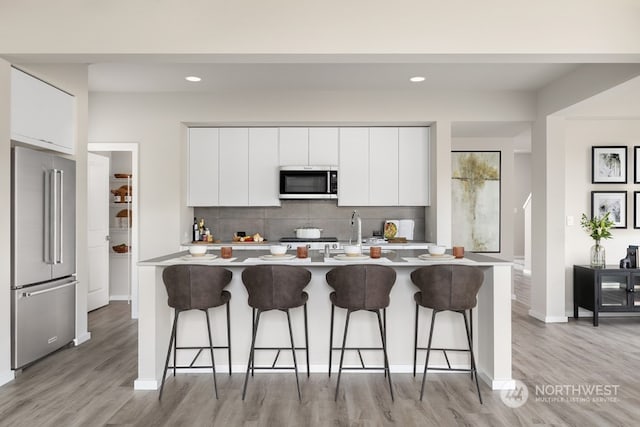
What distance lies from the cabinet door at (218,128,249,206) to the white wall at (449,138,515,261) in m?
3.20

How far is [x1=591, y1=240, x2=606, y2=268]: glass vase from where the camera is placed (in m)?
5.10

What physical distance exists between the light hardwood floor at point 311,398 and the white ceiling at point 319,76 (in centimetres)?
278

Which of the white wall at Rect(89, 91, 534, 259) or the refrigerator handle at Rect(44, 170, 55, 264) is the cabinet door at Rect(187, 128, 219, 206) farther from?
the refrigerator handle at Rect(44, 170, 55, 264)

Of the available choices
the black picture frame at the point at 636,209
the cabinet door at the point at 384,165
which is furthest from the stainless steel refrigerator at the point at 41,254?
the black picture frame at the point at 636,209

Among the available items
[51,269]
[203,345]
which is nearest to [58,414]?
[203,345]

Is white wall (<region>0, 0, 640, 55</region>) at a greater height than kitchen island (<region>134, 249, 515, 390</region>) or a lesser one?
greater

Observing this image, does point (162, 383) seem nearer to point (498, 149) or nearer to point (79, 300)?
point (79, 300)

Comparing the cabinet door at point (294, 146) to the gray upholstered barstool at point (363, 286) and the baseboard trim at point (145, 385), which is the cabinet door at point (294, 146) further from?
the baseboard trim at point (145, 385)

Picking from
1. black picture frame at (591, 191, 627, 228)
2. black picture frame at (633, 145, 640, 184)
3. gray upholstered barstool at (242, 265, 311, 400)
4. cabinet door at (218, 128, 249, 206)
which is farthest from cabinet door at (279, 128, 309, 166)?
black picture frame at (633, 145, 640, 184)

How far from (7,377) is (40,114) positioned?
6.90 feet

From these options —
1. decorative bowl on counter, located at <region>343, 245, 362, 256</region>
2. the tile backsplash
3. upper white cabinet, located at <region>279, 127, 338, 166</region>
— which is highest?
upper white cabinet, located at <region>279, 127, 338, 166</region>

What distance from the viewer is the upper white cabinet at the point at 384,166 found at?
5613mm

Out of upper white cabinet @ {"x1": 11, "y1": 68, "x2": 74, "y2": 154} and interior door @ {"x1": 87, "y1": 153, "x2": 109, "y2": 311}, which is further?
interior door @ {"x1": 87, "y1": 153, "x2": 109, "y2": 311}

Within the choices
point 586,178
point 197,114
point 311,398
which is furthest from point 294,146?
point 586,178
